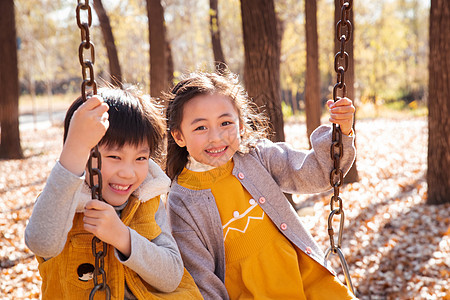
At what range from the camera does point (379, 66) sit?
84.6ft

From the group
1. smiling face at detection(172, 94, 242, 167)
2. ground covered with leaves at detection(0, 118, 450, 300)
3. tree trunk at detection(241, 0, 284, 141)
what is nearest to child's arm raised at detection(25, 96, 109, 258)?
smiling face at detection(172, 94, 242, 167)

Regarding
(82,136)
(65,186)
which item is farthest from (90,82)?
(65,186)

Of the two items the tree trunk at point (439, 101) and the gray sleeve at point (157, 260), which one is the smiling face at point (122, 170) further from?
the tree trunk at point (439, 101)

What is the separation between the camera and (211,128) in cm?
231

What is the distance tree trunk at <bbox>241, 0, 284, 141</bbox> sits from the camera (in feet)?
15.4

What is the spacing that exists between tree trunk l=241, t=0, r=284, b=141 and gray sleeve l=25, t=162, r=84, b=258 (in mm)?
3258

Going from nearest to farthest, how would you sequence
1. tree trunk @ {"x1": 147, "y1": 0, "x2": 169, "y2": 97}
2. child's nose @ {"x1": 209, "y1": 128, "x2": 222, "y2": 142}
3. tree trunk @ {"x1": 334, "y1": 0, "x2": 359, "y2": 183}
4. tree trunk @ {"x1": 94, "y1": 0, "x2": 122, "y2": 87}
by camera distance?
child's nose @ {"x1": 209, "y1": 128, "x2": 222, "y2": 142}, tree trunk @ {"x1": 334, "y1": 0, "x2": 359, "y2": 183}, tree trunk @ {"x1": 147, "y1": 0, "x2": 169, "y2": 97}, tree trunk @ {"x1": 94, "y1": 0, "x2": 122, "y2": 87}

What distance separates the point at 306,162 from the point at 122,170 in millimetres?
955

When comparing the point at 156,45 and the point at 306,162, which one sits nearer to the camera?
the point at 306,162

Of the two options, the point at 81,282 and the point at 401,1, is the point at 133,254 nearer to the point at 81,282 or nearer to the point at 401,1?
the point at 81,282

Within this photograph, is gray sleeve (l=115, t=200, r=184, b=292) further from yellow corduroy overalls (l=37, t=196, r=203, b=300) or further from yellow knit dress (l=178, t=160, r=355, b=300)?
yellow knit dress (l=178, t=160, r=355, b=300)

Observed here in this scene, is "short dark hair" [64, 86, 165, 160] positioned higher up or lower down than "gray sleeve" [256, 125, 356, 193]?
higher up

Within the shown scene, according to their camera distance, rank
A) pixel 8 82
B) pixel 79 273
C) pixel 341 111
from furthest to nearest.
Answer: pixel 8 82, pixel 341 111, pixel 79 273

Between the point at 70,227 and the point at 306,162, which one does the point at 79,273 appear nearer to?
the point at 70,227
